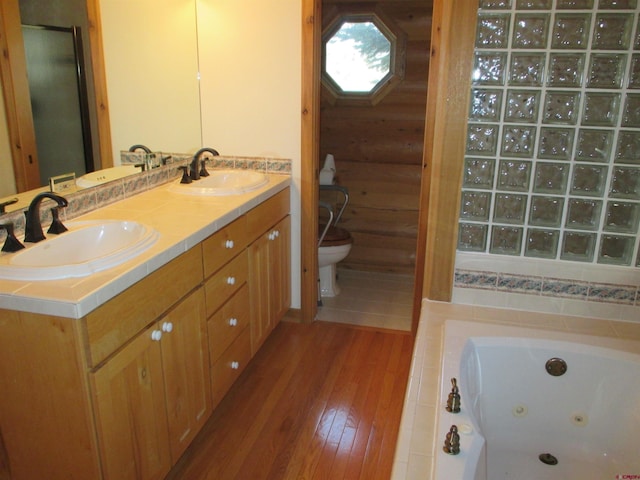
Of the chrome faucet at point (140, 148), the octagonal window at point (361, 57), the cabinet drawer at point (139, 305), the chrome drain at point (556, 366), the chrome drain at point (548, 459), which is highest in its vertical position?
the octagonal window at point (361, 57)

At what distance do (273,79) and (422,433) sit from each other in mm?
1957

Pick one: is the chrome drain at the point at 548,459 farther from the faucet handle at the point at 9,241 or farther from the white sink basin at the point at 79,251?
the faucet handle at the point at 9,241

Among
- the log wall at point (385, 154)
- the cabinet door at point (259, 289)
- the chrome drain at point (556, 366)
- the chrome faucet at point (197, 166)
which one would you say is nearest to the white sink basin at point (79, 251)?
the cabinet door at point (259, 289)

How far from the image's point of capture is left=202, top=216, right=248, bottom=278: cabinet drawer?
196 centimetres

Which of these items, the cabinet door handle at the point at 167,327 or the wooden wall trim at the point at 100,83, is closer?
the cabinet door handle at the point at 167,327

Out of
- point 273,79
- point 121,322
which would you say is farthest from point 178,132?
point 121,322

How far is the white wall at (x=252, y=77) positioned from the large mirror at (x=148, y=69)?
0.26 ft

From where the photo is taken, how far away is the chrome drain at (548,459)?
184 cm

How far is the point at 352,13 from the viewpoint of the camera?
358 cm

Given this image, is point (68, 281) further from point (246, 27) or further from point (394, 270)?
point (394, 270)

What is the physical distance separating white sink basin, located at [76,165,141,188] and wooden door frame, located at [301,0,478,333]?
898 mm

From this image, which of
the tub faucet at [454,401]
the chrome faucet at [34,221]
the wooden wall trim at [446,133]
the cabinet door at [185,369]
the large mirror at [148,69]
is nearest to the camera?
the tub faucet at [454,401]

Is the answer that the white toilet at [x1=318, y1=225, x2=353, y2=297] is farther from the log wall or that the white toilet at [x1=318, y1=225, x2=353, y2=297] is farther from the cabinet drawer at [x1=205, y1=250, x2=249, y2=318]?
the cabinet drawer at [x1=205, y1=250, x2=249, y2=318]

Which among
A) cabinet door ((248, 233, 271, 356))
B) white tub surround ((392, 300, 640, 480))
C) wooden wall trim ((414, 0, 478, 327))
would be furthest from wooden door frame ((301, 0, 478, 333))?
cabinet door ((248, 233, 271, 356))
